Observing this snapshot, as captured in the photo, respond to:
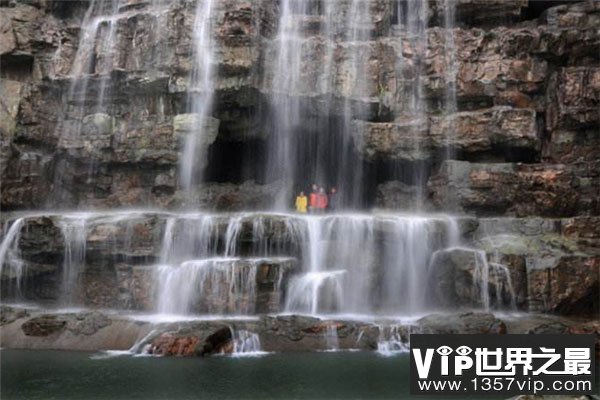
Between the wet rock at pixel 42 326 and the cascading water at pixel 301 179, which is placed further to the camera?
the cascading water at pixel 301 179

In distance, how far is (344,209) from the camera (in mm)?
33219

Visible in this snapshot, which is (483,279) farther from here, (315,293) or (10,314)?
(10,314)

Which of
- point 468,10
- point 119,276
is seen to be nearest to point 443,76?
point 468,10

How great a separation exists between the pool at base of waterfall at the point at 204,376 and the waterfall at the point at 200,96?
14030mm

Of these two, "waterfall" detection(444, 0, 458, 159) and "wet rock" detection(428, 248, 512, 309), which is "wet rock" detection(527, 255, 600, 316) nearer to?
"wet rock" detection(428, 248, 512, 309)

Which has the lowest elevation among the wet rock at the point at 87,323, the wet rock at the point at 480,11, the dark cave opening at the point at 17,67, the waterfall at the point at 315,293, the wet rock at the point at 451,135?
the wet rock at the point at 87,323

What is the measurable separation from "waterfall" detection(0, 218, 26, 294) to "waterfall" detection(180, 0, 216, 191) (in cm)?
859

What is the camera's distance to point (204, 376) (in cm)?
1495

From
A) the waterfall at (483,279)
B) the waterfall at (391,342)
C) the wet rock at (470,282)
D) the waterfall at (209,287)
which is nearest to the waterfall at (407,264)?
the wet rock at (470,282)

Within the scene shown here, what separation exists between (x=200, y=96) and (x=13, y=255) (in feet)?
36.8

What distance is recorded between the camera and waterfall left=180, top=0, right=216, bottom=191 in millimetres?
30391

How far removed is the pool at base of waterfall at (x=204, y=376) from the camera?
13.5m

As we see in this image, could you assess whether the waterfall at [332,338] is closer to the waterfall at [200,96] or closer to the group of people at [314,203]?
the group of people at [314,203]

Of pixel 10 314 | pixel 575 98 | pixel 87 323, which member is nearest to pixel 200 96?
pixel 10 314
